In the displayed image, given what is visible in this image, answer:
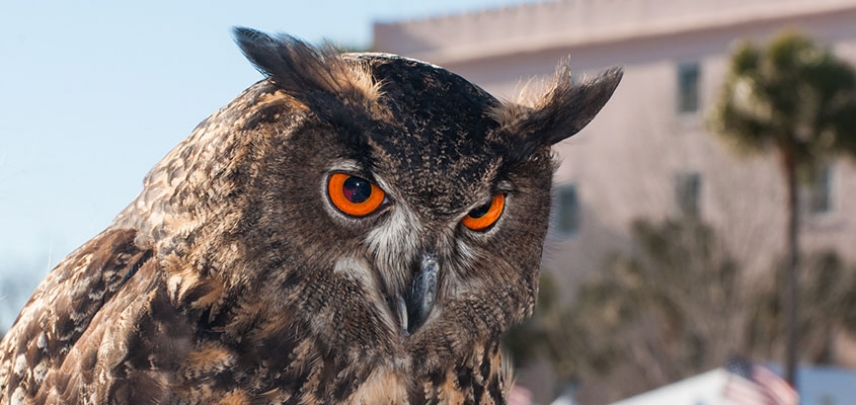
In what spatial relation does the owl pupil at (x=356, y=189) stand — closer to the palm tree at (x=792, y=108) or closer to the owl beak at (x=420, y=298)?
the owl beak at (x=420, y=298)

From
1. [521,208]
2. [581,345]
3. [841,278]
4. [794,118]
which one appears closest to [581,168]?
[581,345]

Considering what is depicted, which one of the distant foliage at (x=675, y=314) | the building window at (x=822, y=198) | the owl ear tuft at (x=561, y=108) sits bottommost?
the distant foliage at (x=675, y=314)

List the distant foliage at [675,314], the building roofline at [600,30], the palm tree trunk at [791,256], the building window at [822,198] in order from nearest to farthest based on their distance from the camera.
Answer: the palm tree trunk at [791,256] → the distant foliage at [675,314] → the building window at [822,198] → the building roofline at [600,30]

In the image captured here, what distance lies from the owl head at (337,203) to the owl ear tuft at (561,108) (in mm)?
13

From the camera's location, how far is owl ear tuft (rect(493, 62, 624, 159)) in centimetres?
161

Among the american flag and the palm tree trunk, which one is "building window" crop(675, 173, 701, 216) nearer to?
the palm tree trunk

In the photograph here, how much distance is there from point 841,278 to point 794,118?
4550mm

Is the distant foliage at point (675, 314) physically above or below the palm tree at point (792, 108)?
below

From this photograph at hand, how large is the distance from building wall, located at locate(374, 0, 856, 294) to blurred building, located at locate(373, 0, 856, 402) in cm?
3

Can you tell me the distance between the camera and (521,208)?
1646 millimetres

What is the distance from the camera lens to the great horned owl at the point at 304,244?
1445 mm

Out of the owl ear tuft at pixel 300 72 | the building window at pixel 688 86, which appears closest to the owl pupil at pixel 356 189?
the owl ear tuft at pixel 300 72

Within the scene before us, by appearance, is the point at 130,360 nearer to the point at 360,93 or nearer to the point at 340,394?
the point at 340,394

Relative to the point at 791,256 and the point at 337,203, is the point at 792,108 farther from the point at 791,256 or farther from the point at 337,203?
the point at 337,203
